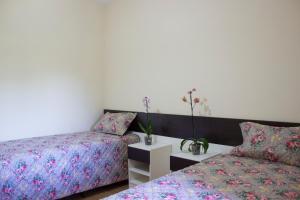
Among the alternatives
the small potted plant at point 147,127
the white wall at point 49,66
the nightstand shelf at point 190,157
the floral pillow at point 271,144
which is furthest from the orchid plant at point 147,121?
the floral pillow at point 271,144

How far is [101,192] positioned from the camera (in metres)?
3.15

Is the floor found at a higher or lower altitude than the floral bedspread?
lower

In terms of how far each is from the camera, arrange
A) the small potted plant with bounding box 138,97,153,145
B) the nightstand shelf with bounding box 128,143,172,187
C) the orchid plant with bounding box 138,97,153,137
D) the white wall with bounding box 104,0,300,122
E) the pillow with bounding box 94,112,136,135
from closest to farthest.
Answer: the white wall with bounding box 104,0,300,122 → the nightstand shelf with bounding box 128,143,172,187 → the small potted plant with bounding box 138,97,153,145 → the orchid plant with bounding box 138,97,153,137 → the pillow with bounding box 94,112,136,135

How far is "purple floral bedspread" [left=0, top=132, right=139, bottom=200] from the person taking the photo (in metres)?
2.46

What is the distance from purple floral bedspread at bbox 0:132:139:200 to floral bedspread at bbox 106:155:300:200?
1393 millimetres

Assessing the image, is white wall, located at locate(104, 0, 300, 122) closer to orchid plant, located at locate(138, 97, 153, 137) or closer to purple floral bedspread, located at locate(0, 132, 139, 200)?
orchid plant, located at locate(138, 97, 153, 137)

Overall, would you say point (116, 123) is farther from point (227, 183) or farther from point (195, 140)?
point (227, 183)

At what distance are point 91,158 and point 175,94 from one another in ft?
4.05

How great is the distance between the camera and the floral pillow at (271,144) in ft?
6.62

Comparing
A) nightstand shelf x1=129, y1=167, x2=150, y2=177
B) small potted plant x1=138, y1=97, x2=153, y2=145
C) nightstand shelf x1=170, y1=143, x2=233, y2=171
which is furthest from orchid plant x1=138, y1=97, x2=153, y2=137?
nightstand shelf x1=170, y1=143, x2=233, y2=171

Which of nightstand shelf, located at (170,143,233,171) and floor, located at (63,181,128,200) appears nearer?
nightstand shelf, located at (170,143,233,171)

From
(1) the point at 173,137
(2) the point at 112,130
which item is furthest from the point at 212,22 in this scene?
(2) the point at 112,130

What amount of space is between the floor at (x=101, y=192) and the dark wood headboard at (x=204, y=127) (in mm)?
818

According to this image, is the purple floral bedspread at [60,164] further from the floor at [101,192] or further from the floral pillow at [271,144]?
the floral pillow at [271,144]
